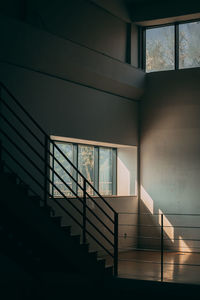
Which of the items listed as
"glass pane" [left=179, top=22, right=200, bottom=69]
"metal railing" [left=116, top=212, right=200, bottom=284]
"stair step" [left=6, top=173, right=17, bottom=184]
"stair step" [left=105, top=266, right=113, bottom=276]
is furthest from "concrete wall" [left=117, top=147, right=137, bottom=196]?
"stair step" [left=6, top=173, right=17, bottom=184]

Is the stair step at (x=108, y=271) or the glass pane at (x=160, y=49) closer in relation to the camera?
the stair step at (x=108, y=271)

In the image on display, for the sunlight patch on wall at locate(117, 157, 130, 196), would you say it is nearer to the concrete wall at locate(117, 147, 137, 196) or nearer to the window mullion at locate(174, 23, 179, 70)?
the concrete wall at locate(117, 147, 137, 196)

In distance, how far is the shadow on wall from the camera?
10898 mm

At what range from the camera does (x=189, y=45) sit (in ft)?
37.5

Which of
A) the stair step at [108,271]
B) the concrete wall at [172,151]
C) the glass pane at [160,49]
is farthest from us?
the glass pane at [160,49]

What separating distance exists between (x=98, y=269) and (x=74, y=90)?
384cm

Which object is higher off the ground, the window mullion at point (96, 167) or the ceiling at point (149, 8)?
the ceiling at point (149, 8)

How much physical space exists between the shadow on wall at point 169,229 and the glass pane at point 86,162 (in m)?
1.50

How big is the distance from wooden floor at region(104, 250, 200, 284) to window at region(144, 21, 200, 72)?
4.26 metres

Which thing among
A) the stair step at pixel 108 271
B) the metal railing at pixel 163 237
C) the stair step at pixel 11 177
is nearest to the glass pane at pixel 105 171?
the metal railing at pixel 163 237

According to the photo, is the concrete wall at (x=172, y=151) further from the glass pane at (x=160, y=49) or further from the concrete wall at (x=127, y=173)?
the glass pane at (x=160, y=49)

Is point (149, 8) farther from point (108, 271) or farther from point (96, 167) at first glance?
point (108, 271)

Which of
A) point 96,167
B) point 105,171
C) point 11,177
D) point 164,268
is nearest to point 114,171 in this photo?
point 105,171

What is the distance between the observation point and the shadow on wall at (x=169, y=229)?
10.9 m
